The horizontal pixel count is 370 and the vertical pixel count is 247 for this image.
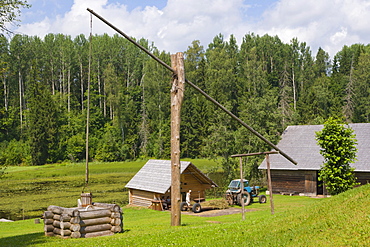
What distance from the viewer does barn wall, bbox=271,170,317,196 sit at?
1401 inches

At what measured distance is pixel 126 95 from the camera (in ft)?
278

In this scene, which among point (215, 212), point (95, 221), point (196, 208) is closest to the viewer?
point (95, 221)

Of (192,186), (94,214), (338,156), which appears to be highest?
(338,156)

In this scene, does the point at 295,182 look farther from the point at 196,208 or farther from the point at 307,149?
the point at 196,208

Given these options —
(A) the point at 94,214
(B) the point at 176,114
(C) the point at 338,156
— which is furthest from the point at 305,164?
(A) the point at 94,214

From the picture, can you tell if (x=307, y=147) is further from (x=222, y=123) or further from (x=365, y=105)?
(x=365, y=105)

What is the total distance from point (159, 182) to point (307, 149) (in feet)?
50.2

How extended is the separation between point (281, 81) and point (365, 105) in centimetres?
2304

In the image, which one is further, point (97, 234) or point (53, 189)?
point (53, 189)

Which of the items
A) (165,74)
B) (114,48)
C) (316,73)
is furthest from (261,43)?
(114,48)

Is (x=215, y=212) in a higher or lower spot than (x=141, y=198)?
lower

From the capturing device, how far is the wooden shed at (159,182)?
99.3 feet

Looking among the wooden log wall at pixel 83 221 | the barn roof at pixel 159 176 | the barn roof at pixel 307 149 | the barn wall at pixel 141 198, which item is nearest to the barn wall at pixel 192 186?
the barn roof at pixel 159 176

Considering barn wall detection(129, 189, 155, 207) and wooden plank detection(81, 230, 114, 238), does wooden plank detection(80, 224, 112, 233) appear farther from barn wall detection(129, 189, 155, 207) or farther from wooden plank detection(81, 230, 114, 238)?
barn wall detection(129, 189, 155, 207)
